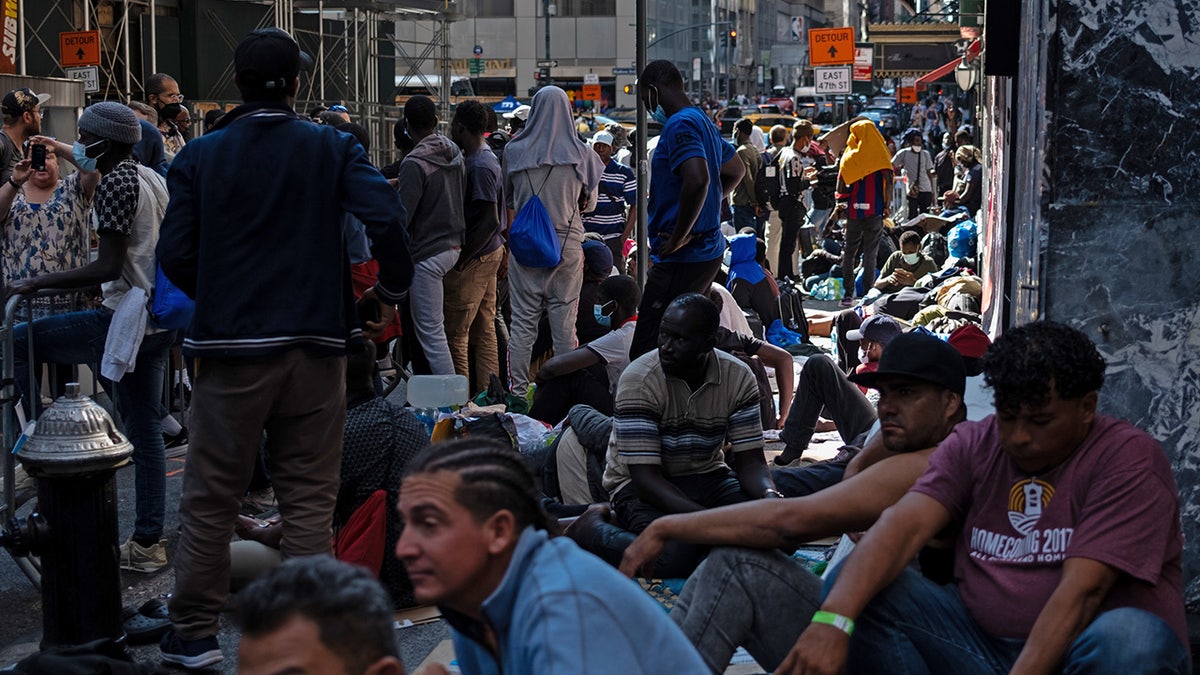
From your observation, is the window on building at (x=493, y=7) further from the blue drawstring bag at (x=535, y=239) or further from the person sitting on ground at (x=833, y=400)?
the person sitting on ground at (x=833, y=400)

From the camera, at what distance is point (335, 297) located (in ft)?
15.0

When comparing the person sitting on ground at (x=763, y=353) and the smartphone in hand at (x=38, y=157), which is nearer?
the smartphone in hand at (x=38, y=157)

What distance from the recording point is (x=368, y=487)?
17.5 ft

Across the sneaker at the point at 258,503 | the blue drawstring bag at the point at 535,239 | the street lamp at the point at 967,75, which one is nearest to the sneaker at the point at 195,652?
the sneaker at the point at 258,503

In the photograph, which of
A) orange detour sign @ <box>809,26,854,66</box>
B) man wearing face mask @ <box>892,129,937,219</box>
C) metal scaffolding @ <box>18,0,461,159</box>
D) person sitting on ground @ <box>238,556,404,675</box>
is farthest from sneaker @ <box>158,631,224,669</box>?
orange detour sign @ <box>809,26,854,66</box>

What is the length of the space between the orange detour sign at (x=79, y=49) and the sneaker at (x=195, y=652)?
1524 cm

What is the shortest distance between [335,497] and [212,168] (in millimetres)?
1140

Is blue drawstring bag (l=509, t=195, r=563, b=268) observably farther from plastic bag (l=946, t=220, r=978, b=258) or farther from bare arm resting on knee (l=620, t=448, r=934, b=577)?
plastic bag (l=946, t=220, r=978, b=258)

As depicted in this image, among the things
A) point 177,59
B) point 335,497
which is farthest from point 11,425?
point 177,59

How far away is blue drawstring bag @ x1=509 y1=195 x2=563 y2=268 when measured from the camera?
8.42 m

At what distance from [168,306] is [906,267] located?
8173 millimetres

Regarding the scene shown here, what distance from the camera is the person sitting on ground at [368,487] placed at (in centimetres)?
531

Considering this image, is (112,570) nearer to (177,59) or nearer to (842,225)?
(842,225)

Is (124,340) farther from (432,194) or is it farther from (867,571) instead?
(867,571)
